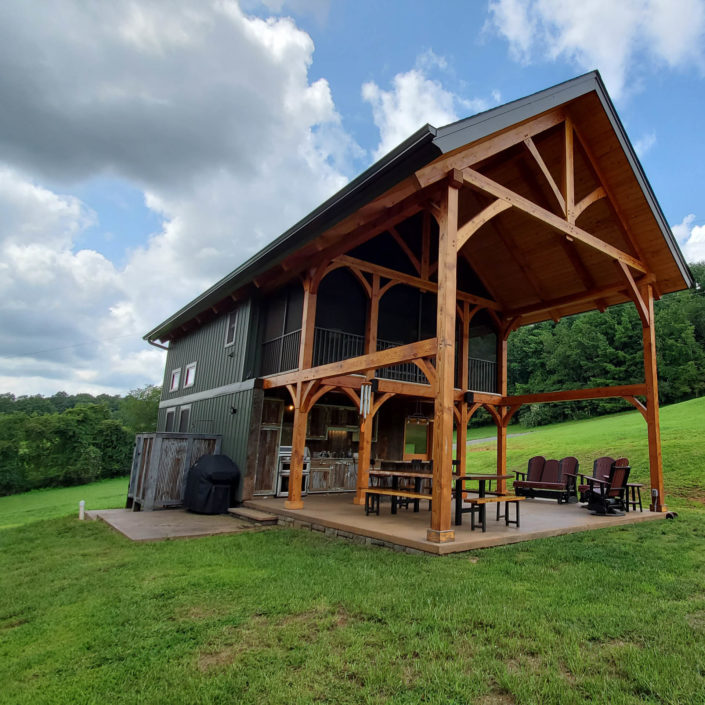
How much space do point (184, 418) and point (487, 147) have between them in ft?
33.9

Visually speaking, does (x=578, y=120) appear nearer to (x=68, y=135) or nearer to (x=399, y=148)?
(x=399, y=148)

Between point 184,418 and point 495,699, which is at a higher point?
point 184,418

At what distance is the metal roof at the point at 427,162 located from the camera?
5.31 m

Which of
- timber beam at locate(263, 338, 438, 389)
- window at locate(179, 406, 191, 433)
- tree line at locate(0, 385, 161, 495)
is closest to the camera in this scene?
timber beam at locate(263, 338, 438, 389)

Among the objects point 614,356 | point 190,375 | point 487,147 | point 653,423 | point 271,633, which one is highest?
point 614,356

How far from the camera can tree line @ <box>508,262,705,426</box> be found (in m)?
30.6

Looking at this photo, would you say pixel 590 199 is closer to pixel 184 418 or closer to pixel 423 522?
pixel 423 522

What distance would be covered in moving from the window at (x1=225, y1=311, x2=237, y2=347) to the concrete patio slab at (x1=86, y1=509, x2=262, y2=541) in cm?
395

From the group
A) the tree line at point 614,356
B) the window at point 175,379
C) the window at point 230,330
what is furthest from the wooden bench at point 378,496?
the tree line at point 614,356

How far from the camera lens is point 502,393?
1207cm

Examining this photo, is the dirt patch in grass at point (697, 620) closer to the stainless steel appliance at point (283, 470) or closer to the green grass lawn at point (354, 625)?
the green grass lawn at point (354, 625)

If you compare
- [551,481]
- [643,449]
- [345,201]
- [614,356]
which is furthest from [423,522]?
[614,356]

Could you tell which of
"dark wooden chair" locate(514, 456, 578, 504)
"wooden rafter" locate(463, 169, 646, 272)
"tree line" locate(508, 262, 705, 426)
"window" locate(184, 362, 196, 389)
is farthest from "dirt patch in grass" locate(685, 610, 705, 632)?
"tree line" locate(508, 262, 705, 426)

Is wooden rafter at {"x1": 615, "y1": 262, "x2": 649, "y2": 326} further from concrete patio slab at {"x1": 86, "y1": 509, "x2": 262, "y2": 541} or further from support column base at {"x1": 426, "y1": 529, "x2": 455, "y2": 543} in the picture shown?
concrete patio slab at {"x1": 86, "y1": 509, "x2": 262, "y2": 541}
